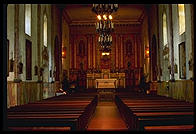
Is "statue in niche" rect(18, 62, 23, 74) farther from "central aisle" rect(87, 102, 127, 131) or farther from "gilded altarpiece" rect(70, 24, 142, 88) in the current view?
"gilded altarpiece" rect(70, 24, 142, 88)

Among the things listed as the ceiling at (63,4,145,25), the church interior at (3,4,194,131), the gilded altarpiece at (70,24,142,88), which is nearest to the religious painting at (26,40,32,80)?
the church interior at (3,4,194,131)

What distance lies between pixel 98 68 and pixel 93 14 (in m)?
6.11

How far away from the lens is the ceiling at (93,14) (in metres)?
24.9

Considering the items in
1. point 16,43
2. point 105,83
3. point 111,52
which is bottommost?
point 105,83

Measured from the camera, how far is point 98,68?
31203 millimetres

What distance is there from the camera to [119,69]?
3097cm

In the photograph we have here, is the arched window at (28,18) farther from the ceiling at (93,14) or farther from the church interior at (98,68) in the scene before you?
the ceiling at (93,14)

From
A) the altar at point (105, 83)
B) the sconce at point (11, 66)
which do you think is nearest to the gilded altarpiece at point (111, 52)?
the altar at point (105, 83)

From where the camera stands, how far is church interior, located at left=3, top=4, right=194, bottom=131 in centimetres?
646

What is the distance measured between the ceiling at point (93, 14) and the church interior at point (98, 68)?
0.30 ft

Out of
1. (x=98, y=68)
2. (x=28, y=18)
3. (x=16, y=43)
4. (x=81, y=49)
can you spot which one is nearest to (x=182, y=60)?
(x=16, y=43)

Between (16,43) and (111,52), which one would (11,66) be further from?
(111,52)

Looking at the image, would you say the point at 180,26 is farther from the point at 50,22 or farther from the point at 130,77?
the point at 130,77

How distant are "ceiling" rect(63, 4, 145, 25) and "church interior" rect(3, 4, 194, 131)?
0.09m
